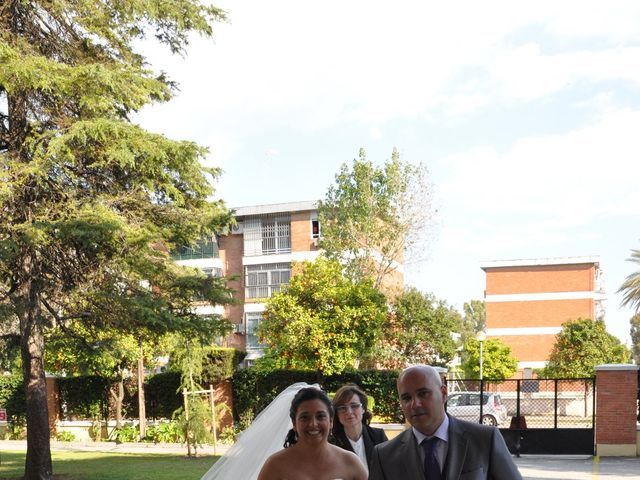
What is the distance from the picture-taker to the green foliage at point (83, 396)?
3306 cm

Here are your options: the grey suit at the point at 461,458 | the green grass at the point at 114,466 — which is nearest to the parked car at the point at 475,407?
the green grass at the point at 114,466

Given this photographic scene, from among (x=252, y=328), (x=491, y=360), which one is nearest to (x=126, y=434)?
(x=252, y=328)

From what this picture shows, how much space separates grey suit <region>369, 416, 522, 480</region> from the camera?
324cm

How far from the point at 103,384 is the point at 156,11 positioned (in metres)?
18.6

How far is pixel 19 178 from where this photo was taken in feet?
54.5

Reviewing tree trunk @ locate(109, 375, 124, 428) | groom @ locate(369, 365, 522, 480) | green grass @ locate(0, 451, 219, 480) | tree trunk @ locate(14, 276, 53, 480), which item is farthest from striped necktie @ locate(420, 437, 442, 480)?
tree trunk @ locate(109, 375, 124, 428)

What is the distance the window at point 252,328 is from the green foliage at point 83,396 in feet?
65.7

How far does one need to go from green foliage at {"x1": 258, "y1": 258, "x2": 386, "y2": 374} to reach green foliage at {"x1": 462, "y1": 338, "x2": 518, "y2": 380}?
52.0 ft

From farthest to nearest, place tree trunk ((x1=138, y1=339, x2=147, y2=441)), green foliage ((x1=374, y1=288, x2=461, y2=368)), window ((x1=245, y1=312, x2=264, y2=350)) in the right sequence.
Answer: window ((x1=245, y1=312, x2=264, y2=350))
green foliage ((x1=374, y1=288, x2=461, y2=368))
tree trunk ((x1=138, y1=339, x2=147, y2=441))

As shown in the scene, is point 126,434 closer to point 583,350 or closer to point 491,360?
point 491,360

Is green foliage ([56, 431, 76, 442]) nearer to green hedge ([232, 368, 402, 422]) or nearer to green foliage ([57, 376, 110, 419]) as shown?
green foliage ([57, 376, 110, 419])

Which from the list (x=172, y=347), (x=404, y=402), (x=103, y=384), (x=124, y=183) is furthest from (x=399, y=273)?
(x=404, y=402)

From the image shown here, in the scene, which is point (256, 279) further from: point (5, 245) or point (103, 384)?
point (5, 245)

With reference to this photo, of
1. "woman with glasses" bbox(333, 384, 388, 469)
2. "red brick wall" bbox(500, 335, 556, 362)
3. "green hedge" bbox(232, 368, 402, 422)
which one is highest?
"woman with glasses" bbox(333, 384, 388, 469)
